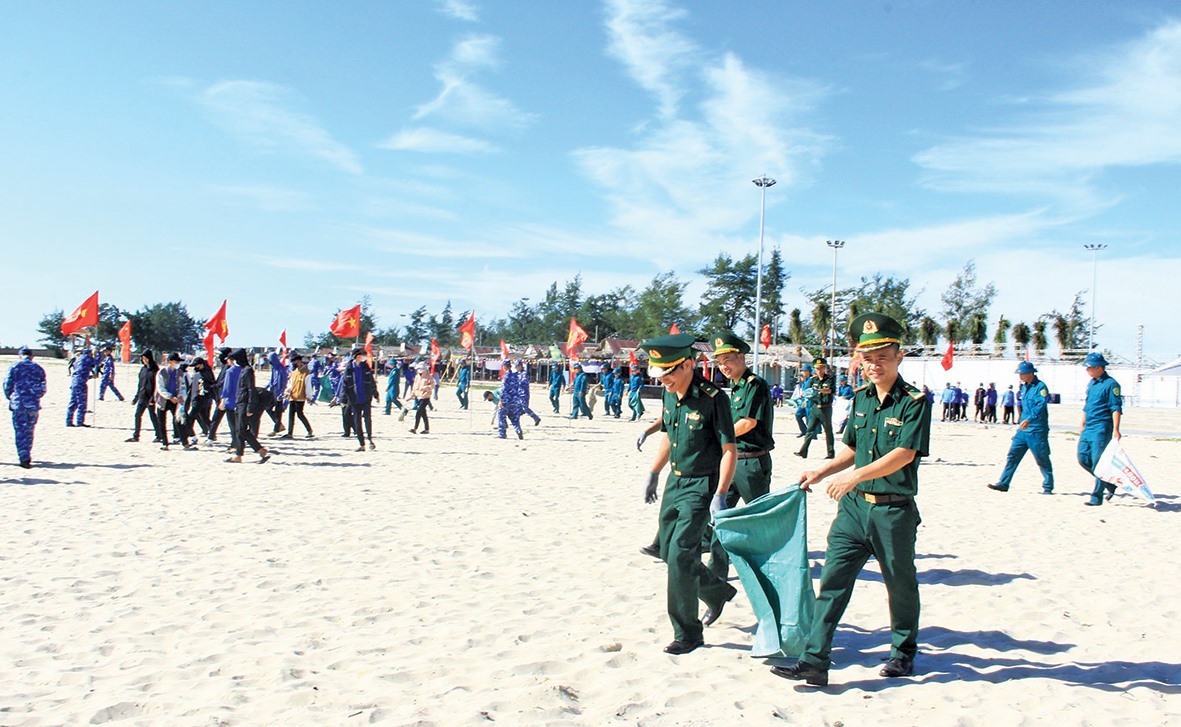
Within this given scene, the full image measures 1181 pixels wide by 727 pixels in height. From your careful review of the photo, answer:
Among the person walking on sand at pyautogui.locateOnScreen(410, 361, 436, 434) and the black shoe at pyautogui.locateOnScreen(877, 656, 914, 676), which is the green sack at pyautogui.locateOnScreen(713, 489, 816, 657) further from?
A: the person walking on sand at pyautogui.locateOnScreen(410, 361, 436, 434)

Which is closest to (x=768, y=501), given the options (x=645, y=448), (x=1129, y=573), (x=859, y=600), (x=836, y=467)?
(x=836, y=467)

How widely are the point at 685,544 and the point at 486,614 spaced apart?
1.64 meters

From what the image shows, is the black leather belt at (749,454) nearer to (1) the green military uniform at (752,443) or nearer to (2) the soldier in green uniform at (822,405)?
(1) the green military uniform at (752,443)

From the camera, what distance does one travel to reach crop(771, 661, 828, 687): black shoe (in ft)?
14.0

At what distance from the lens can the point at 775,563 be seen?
4418 mm

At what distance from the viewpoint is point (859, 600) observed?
6090mm

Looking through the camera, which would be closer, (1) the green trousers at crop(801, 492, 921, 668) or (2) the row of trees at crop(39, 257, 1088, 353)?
(1) the green trousers at crop(801, 492, 921, 668)

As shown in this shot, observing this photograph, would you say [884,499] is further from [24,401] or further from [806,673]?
[24,401]

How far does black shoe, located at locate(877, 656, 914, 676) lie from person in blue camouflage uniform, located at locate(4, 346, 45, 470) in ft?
38.2

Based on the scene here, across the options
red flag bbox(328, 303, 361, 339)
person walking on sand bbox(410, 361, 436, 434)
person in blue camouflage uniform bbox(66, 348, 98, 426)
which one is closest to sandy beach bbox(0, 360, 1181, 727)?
person in blue camouflage uniform bbox(66, 348, 98, 426)

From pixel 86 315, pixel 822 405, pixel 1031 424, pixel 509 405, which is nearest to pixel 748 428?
pixel 1031 424

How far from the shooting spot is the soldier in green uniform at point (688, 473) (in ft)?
15.4

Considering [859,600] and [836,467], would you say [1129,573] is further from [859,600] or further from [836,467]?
[836,467]

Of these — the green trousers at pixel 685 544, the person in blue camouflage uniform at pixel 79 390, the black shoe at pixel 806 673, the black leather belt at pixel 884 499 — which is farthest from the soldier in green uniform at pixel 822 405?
the person in blue camouflage uniform at pixel 79 390
